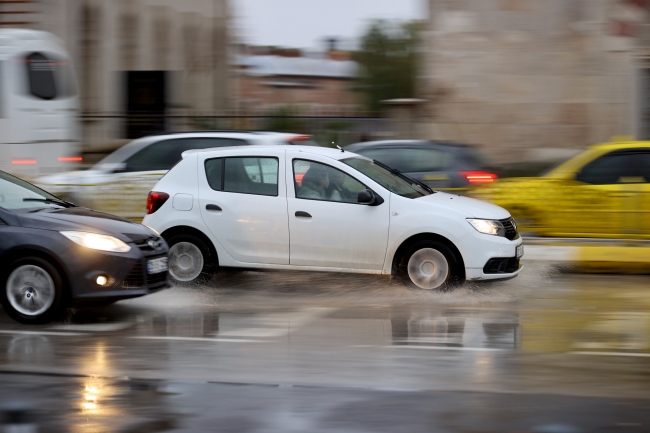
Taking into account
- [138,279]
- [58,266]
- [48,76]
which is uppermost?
[48,76]

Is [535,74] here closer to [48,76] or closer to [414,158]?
[414,158]

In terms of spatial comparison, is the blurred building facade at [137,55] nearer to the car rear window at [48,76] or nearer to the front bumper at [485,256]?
the car rear window at [48,76]

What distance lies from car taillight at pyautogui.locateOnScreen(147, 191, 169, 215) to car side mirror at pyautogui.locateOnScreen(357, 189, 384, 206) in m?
2.19

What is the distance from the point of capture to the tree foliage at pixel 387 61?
224 feet

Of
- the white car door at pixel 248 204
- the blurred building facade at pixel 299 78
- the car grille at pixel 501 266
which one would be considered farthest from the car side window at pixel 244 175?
the blurred building facade at pixel 299 78

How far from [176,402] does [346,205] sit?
455 cm

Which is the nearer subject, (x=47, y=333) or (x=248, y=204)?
(x=47, y=333)

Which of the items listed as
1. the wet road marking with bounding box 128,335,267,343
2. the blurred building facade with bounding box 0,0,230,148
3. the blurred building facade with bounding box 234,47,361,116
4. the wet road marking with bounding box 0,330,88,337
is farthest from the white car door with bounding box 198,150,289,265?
the blurred building facade with bounding box 234,47,361,116

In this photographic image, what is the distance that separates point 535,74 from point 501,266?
11865 millimetres

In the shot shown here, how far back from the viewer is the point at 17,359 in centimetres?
686

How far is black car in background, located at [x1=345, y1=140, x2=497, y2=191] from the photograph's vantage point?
12.6 metres

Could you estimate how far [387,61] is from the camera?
70.6 meters

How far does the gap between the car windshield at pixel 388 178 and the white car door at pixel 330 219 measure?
20 centimetres

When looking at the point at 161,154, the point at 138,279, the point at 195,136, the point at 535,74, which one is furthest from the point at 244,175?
the point at 535,74
